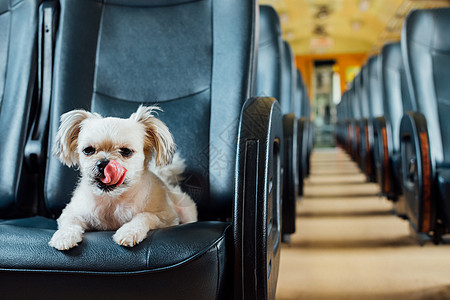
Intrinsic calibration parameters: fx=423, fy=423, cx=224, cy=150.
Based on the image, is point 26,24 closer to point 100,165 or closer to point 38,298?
point 100,165

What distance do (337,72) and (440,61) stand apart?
50.0ft

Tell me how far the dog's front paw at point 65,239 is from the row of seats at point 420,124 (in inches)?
45.3

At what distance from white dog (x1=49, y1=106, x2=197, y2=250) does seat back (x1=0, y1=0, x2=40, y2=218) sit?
0.37 meters

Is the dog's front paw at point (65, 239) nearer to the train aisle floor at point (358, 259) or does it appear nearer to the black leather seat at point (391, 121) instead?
the train aisle floor at point (358, 259)

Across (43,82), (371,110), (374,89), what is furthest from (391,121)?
(43,82)

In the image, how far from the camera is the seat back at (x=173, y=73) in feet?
3.85

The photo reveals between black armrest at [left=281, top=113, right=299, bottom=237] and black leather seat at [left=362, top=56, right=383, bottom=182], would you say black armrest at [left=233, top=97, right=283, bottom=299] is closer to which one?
black armrest at [left=281, top=113, right=299, bottom=237]

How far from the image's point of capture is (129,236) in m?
0.76

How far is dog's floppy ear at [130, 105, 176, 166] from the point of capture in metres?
0.92

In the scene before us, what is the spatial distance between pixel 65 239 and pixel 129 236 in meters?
0.12

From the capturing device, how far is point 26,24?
134 centimetres

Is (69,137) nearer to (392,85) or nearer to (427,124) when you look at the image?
(427,124)

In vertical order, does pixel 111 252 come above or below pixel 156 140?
below

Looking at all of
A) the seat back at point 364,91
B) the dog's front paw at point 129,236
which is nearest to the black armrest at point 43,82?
the dog's front paw at point 129,236
